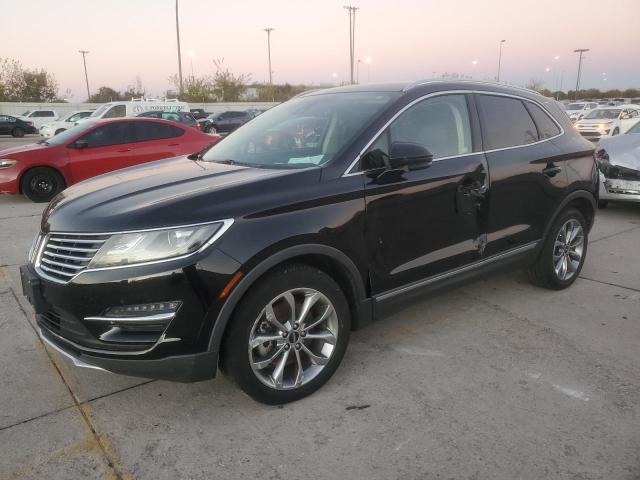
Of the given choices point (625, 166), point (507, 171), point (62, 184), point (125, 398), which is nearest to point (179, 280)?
point (125, 398)

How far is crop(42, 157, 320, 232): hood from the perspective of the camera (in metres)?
2.47

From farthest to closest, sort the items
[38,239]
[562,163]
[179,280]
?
[562,163] < [38,239] < [179,280]

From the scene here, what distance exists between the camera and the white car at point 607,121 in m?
17.6

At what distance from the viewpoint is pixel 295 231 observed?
2.67 m

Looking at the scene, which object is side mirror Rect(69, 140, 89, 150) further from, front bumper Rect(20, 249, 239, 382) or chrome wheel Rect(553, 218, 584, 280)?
→ chrome wheel Rect(553, 218, 584, 280)

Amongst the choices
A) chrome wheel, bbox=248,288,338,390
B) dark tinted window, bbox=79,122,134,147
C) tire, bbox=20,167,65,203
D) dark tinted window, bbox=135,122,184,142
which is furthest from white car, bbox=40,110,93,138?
chrome wheel, bbox=248,288,338,390

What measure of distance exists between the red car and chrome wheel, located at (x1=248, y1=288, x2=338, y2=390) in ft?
24.7

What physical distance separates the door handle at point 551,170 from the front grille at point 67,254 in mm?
3282

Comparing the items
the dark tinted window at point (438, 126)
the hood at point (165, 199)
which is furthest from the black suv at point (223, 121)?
the hood at point (165, 199)

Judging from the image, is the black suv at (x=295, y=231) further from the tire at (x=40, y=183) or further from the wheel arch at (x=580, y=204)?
the tire at (x=40, y=183)

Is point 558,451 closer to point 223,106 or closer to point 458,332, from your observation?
point 458,332

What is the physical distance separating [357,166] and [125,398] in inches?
73.8

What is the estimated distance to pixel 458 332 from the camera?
3.80 metres

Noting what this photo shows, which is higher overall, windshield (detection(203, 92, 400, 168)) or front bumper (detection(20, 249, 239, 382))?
windshield (detection(203, 92, 400, 168))
